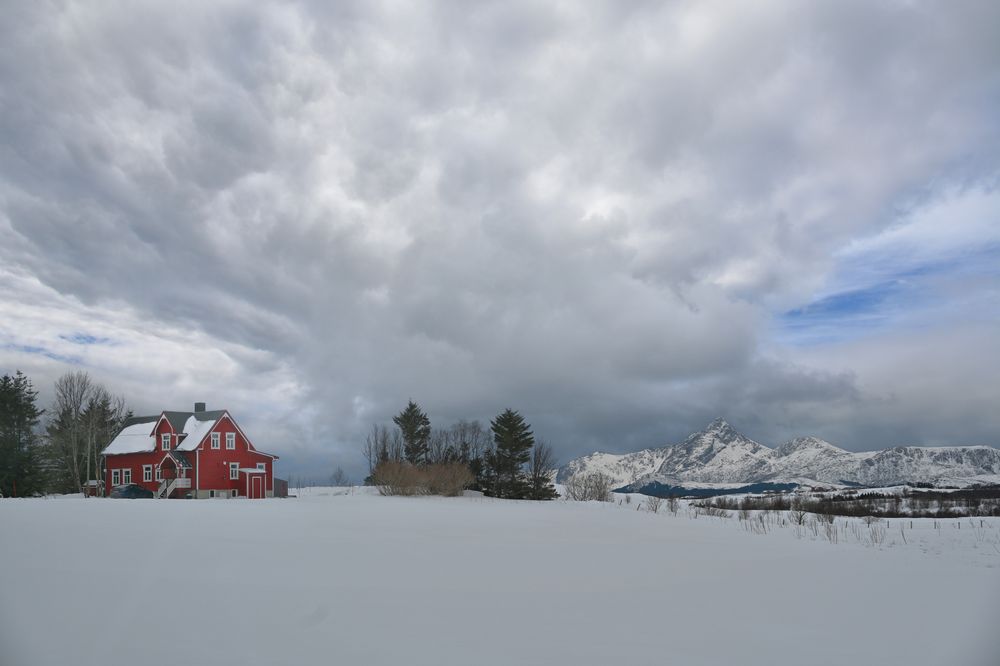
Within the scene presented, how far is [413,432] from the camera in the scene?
219 ft

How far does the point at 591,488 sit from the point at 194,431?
1309 inches

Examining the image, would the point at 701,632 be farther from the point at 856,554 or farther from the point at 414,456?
the point at 414,456

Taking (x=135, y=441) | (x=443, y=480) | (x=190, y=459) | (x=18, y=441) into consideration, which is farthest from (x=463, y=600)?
(x=18, y=441)

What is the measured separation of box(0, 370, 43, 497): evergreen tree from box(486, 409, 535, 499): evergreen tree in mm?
35457

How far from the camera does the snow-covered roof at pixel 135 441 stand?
2074 inches

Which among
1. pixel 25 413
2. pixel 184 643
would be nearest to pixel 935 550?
pixel 184 643

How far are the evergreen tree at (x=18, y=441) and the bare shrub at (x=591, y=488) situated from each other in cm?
3965

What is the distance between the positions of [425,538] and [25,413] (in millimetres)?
62525

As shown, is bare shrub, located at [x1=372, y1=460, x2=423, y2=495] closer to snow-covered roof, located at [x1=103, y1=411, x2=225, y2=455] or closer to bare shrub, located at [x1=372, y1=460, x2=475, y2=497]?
bare shrub, located at [x1=372, y1=460, x2=475, y2=497]

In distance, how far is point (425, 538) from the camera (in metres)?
17.3

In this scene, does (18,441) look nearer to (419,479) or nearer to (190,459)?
A: (190,459)

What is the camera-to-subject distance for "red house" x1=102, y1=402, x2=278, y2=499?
50.8 meters

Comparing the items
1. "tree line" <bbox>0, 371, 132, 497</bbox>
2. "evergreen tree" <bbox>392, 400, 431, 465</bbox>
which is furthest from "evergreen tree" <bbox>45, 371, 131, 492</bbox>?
"evergreen tree" <bbox>392, 400, 431, 465</bbox>

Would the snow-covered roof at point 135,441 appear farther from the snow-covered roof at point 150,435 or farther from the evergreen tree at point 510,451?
the evergreen tree at point 510,451
